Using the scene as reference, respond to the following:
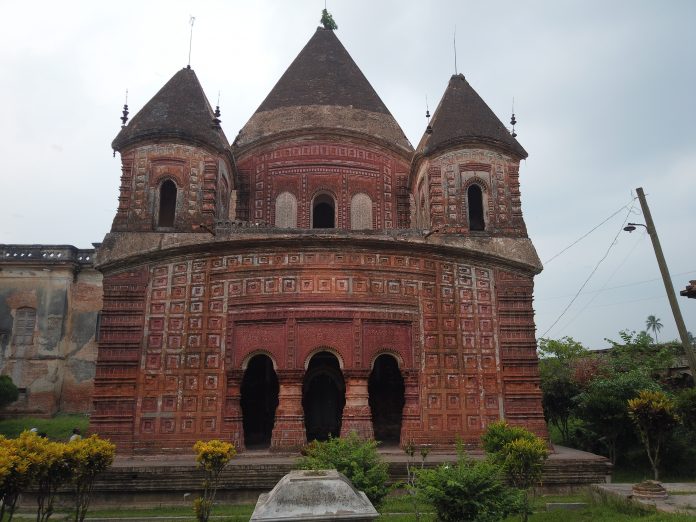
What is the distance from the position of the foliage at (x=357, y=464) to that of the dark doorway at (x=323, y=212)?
12244mm

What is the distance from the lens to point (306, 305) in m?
14.3

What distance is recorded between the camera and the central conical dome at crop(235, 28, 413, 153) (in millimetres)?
20641

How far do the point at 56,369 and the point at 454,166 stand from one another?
17311mm

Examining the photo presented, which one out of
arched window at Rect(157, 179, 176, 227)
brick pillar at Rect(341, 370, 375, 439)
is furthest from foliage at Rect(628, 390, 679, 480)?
arched window at Rect(157, 179, 176, 227)

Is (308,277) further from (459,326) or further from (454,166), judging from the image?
(454,166)

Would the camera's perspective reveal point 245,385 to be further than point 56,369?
No

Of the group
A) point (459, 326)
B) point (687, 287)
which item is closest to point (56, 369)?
point (459, 326)

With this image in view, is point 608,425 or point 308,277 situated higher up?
point 308,277

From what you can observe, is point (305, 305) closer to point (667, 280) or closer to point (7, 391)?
point (667, 280)

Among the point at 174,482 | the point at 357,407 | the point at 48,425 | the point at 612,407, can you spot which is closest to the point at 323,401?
the point at 357,407

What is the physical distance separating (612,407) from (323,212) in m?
11.1

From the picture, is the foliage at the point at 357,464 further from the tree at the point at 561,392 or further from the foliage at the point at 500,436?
the tree at the point at 561,392

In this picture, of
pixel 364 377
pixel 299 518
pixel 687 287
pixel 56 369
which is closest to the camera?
pixel 299 518

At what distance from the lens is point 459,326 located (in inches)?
592
